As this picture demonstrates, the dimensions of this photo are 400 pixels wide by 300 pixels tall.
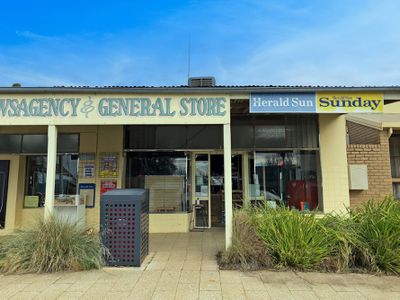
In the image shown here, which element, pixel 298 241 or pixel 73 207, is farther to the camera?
pixel 73 207

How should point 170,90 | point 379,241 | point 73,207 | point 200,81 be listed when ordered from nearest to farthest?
point 379,241
point 170,90
point 73,207
point 200,81

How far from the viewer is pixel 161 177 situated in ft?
34.7

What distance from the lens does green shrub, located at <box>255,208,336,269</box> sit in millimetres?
5977

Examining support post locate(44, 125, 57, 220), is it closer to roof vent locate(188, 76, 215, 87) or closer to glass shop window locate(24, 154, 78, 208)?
glass shop window locate(24, 154, 78, 208)

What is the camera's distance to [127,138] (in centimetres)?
1036

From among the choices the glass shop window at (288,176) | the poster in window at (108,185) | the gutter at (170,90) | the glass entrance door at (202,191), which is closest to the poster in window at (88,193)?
the poster in window at (108,185)

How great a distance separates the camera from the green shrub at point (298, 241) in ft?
19.6

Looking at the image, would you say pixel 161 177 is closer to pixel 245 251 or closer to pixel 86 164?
pixel 86 164

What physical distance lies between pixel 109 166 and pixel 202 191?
2.94m

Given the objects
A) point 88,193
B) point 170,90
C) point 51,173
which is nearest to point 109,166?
point 88,193

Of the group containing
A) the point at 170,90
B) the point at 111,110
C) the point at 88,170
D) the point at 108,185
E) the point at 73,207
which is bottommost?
the point at 73,207

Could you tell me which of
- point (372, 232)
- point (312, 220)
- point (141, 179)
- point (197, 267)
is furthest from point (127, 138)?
point (372, 232)

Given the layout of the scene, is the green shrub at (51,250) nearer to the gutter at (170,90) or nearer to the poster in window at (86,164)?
the gutter at (170,90)

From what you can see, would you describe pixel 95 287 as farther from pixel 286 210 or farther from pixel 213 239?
pixel 213 239
